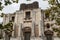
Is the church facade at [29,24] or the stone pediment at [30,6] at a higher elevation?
the stone pediment at [30,6]

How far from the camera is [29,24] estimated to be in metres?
27.6

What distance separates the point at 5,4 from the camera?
1118 cm

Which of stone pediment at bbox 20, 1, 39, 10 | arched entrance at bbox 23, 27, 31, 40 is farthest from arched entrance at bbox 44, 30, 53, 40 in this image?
stone pediment at bbox 20, 1, 39, 10

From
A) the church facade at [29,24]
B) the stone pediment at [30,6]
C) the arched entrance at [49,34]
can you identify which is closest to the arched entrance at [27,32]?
the church facade at [29,24]

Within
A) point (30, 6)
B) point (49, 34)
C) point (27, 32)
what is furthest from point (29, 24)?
point (49, 34)

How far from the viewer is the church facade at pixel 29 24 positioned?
1046 inches

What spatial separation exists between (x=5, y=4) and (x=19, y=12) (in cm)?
1773

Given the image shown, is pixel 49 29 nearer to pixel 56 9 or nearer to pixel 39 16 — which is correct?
pixel 39 16

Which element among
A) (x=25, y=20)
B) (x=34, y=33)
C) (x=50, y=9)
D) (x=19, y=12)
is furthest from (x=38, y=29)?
(x=50, y=9)

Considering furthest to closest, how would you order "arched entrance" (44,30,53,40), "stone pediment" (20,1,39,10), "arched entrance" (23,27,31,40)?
"stone pediment" (20,1,39,10) < "arched entrance" (23,27,31,40) < "arched entrance" (44,30,53,40)

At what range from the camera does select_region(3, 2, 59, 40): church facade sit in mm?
26569

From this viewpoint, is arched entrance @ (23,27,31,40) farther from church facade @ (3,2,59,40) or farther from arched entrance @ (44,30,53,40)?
arched entrance @ (44,30,53,40)

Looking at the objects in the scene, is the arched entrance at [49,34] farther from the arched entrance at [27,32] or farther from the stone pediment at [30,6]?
the stone pediment at [30,6]

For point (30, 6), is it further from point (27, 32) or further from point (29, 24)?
point (27, 32)
